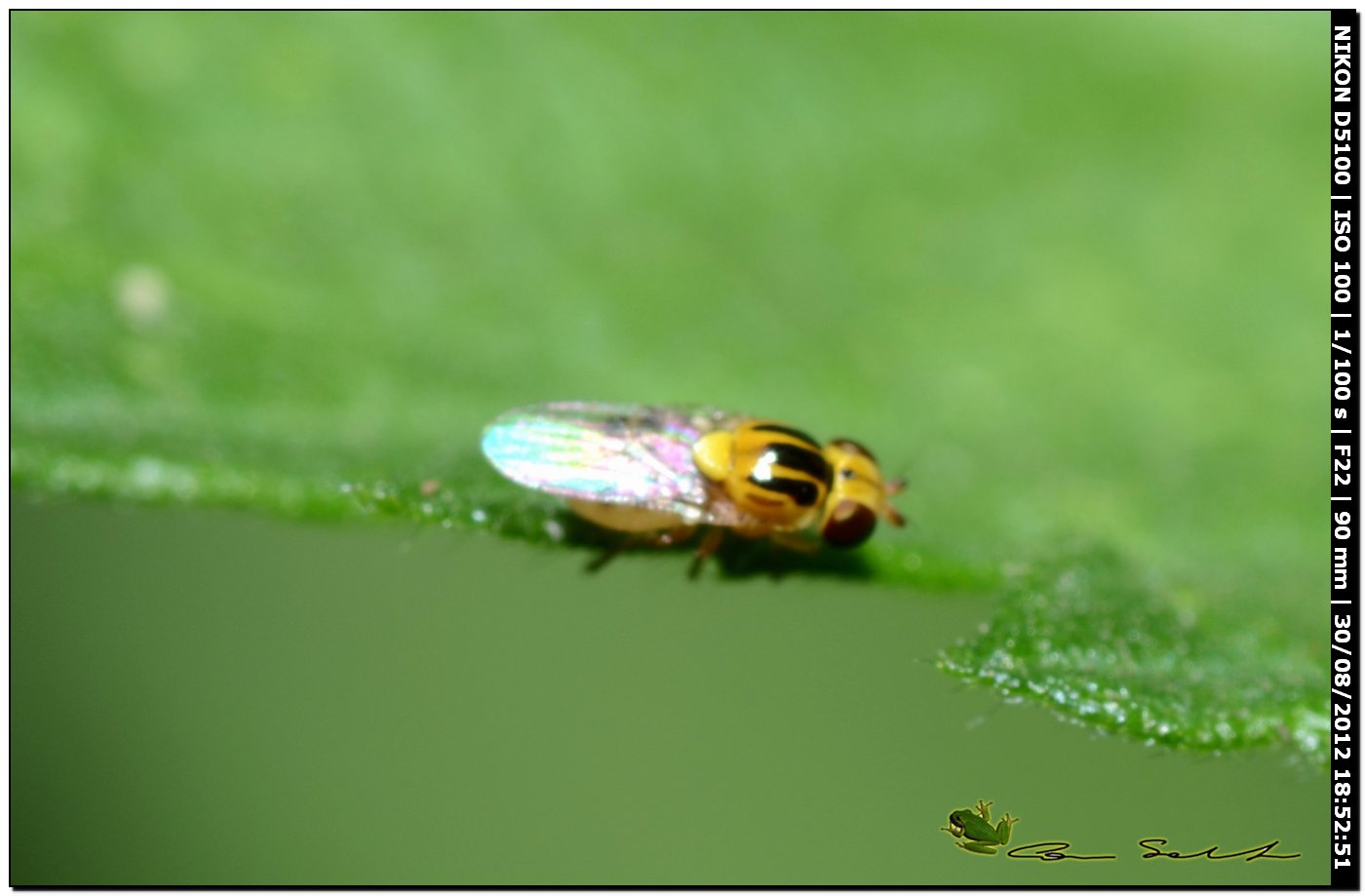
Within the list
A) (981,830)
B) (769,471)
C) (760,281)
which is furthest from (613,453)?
(981,830)

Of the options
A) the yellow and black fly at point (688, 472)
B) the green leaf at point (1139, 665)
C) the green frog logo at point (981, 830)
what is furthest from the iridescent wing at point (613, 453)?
the green frog logo at point (981, 830)

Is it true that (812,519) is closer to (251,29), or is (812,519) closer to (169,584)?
(169,584)

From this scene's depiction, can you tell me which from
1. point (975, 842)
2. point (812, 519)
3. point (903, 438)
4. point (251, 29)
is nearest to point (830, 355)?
point (903, 438)

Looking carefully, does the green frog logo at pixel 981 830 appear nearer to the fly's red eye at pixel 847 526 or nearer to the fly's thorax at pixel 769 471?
the fly's red eye at pixel 847 526

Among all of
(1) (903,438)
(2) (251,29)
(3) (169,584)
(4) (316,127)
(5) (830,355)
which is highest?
(2) (251,29)

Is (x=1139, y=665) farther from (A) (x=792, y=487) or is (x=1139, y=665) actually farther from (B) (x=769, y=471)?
(B) (x=769, y=471)

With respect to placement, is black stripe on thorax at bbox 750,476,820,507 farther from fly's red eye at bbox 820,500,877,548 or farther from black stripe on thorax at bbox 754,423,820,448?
black stripe on thorax at bbox 754,423,820,448

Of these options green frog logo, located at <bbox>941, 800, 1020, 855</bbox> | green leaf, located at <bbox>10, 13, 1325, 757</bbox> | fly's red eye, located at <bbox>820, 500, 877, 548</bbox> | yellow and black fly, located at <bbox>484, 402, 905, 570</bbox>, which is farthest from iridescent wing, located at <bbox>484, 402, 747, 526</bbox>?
green frog logo, located at <bbox>941, 800, 1020, 855</bbox>
